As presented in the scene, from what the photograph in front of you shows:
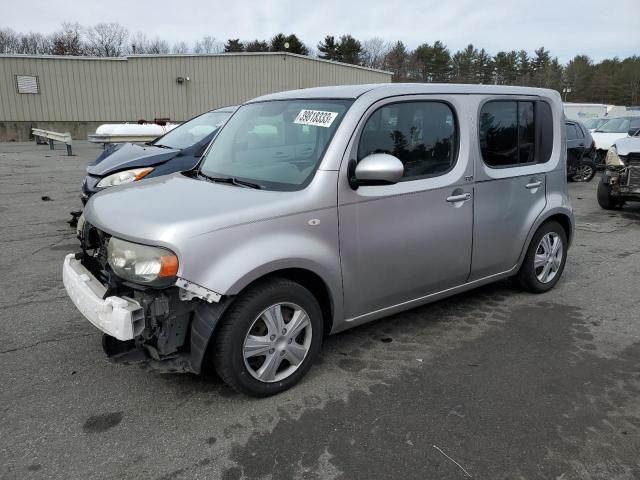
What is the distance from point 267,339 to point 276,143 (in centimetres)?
140

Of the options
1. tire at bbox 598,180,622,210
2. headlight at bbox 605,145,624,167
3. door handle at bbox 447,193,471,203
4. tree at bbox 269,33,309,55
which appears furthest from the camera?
tree at bbox 269,33,309,55

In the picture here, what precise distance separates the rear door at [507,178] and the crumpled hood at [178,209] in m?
1.78

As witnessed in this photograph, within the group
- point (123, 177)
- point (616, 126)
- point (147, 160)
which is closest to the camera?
point (123, 177)

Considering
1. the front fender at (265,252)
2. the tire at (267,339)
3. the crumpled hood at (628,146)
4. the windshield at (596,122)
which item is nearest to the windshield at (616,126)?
the windshield at (596,122)

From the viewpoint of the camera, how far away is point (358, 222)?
10.8 feet

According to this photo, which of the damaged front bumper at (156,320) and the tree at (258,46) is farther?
the tree at (258,46)

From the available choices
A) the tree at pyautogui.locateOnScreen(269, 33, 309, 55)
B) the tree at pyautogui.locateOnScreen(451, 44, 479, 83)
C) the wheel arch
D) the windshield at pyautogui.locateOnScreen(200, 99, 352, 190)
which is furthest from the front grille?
the tree at pyautogui.locateOnScreen(451, 44, 479, 83)

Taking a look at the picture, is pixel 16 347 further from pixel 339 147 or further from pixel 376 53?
pixel 376 53

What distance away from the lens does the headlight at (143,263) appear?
2.66m

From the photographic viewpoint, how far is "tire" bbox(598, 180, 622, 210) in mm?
9505

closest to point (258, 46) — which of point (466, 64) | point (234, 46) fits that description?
point (234, 46)

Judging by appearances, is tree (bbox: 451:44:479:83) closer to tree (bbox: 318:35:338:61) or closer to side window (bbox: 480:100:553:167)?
tree (bbox: 318:35:338:61)

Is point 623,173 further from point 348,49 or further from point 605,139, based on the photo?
point 348,49

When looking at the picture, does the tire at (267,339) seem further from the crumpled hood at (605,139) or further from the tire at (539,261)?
the crumpled hood at (605,139)
